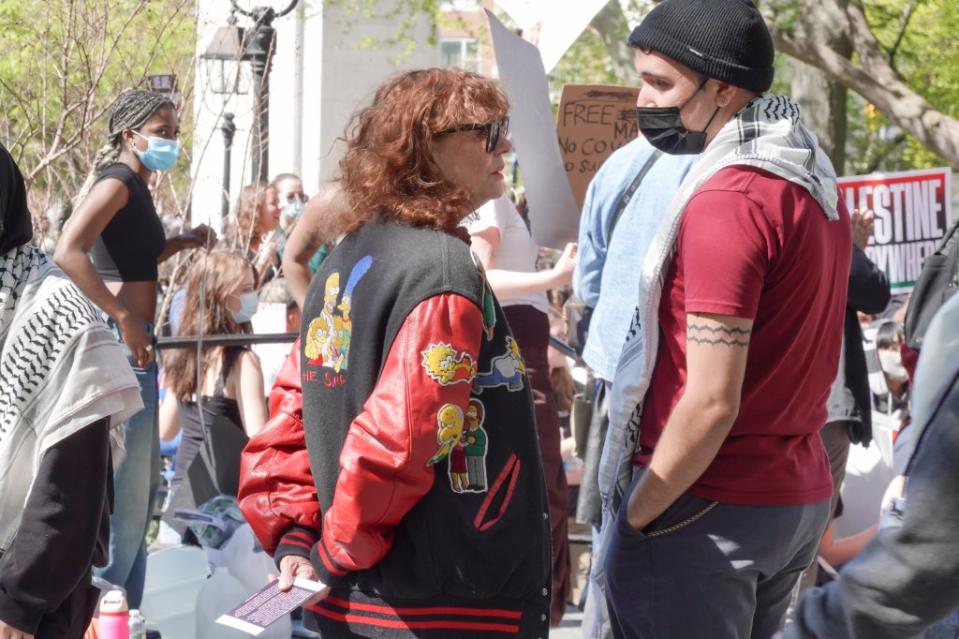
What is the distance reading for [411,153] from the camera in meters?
2.78

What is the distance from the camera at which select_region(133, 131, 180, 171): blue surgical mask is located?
5.23m

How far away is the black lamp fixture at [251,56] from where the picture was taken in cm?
759

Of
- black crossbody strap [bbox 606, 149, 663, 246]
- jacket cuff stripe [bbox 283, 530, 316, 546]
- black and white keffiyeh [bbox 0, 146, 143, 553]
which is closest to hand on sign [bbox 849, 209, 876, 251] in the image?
black crossbody strap [bbox 606, 149, 663, 246]

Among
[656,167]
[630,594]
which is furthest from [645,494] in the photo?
[656,167]

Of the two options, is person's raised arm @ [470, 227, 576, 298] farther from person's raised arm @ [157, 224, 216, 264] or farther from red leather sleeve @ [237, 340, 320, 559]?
red leather sleeve @ [237, 340, 320, 559]

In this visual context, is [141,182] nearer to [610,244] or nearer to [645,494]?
[610,244]

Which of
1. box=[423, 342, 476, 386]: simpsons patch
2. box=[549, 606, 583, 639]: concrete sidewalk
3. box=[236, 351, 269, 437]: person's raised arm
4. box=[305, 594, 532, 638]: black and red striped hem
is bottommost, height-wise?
box=[549, 606, 583, 639]: concrete sidewalk

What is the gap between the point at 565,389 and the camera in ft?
26.3

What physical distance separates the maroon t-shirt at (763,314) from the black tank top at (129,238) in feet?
9.31

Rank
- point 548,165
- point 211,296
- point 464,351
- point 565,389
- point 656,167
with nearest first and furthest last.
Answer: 1. point 464,351
2. point 656,167
3. point 548,165
4. point 211,296
5. point 565,389

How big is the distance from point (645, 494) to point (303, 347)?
768 millimetres

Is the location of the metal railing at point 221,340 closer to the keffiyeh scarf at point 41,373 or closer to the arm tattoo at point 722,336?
the keffiyeh scarf at point 41,373

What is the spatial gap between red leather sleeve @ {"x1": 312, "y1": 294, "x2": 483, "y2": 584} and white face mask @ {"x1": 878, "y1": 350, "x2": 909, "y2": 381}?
607 centimetres

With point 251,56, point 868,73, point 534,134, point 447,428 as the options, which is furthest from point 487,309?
point 868,73
